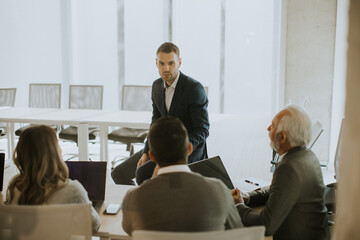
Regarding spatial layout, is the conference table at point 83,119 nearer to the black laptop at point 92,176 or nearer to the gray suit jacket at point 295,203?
the black laptop at point 92,176

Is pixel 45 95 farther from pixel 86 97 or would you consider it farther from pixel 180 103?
pixel 180 103

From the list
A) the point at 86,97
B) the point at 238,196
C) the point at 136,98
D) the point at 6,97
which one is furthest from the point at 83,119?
the point at 238,196

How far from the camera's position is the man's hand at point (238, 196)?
2008 mm

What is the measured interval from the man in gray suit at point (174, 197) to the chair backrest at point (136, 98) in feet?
11.9

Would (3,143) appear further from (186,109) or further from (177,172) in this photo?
(177,172)

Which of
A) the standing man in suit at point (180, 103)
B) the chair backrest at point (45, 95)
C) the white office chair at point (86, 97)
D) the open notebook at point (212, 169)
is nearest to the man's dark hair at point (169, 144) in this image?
the open notebook at point (212, 169)

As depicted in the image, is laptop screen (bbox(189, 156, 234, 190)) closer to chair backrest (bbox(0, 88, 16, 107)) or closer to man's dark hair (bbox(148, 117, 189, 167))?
man's dark hair (bbox(148, 117, 189, 167))

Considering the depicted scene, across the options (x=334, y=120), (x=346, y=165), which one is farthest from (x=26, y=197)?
(x=334, y=120)

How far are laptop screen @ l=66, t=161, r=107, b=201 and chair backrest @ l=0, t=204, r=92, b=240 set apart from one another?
70 centimetres

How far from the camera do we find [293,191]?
178 cm

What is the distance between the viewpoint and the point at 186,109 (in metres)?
2.98

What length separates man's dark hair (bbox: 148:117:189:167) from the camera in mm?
1527

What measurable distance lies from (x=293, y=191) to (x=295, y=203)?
83 mm

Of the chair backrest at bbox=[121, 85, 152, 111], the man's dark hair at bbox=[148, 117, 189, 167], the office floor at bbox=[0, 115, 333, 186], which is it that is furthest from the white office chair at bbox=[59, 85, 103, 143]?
the man's dark hair at bbox=[148, 117, 189, 167]
